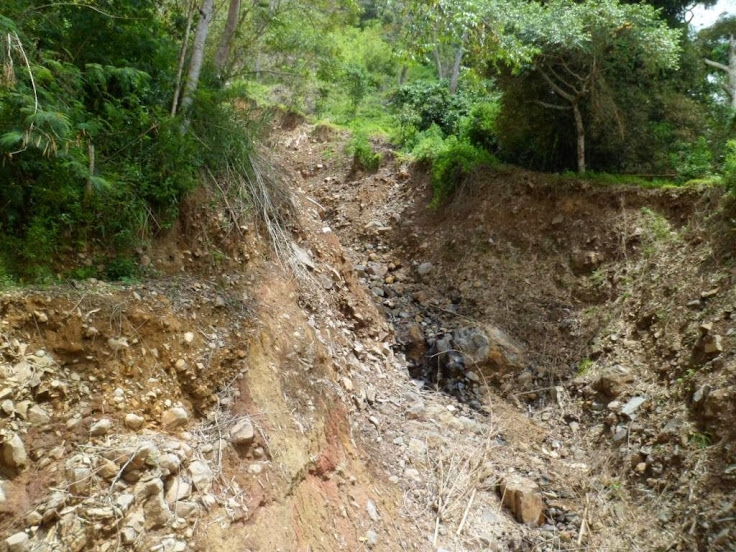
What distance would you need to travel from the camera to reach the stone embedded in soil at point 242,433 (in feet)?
10.8

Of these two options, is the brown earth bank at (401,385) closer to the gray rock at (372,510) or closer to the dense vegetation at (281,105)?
the gray rock at (372,510)

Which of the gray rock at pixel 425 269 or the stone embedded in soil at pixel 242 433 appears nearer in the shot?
the stone embedded in soil at pixel 242 433

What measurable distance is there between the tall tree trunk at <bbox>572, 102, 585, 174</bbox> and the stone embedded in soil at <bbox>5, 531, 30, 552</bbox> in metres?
8.10

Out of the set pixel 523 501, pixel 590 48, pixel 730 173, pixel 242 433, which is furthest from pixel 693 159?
pixel 242 433

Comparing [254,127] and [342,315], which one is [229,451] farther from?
[254,127]

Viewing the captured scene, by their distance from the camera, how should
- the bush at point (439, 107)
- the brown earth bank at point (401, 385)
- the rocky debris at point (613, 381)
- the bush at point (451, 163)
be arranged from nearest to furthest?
the brown earth bank at point (401, 385)
the rocky debris at point (613, 381)
the bush at point (451, 163)
the bush at point (439, 107)

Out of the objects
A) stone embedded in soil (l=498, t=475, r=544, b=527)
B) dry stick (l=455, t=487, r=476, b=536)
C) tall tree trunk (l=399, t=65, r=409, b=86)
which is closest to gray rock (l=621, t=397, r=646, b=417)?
stone embedded in soil (l=498, t=475, r=544, b=527)

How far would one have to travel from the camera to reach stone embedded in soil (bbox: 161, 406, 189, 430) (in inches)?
120

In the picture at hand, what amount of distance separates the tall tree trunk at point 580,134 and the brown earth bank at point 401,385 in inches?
18.6

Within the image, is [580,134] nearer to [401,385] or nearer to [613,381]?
[613,381]

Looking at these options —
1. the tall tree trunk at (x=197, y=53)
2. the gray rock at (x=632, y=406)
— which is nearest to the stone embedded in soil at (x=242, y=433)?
the tall tree trunk at (x=197, y=53)

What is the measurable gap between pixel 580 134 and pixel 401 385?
514cm

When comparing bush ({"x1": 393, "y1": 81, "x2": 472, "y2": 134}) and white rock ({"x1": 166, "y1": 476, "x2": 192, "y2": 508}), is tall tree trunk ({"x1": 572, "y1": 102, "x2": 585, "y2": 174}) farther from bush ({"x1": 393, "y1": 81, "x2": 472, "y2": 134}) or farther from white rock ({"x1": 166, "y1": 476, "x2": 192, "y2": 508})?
white rock ({"x1": 166, "y1": 476, "x2": 192, "y2": 508})

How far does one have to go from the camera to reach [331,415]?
4.26 metres
